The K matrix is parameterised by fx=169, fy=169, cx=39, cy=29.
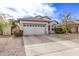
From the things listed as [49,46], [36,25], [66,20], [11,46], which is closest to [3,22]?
[11,46]

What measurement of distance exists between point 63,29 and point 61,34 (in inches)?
3.3

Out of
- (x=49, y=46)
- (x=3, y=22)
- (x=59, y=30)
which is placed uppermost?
(x=3, y=22)

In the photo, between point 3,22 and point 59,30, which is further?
point 59,30

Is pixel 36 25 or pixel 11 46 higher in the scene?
pixel 36 25

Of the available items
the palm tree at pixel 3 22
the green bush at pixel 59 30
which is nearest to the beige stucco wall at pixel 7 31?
the palm tree at pixel 3 22

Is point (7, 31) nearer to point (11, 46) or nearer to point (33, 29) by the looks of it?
point (11, 46)

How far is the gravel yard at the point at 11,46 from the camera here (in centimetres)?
252

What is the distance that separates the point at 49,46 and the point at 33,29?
14.2 inches

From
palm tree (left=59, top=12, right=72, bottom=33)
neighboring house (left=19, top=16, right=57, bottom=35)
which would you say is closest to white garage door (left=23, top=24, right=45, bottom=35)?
neighboring house (left=19, top=16, right=57, bottom=35)

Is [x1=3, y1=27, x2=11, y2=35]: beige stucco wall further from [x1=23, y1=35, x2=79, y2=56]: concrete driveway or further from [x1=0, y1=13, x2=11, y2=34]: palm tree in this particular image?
[x1=23, y1=35, x2=79, y2=56]: concrete driveway

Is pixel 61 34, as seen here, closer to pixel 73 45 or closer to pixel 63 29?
pixel 63 29

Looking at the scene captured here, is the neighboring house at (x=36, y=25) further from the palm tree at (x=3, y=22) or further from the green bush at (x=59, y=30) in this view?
the palm tree at (x=3, y=22)

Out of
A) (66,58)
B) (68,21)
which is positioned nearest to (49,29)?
(68,21)

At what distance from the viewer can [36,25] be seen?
2.62 metres
